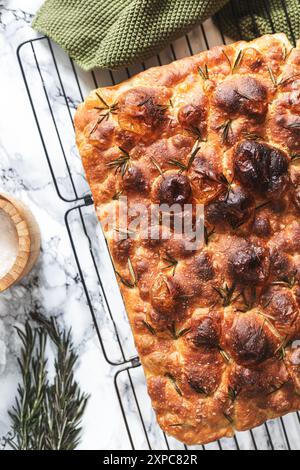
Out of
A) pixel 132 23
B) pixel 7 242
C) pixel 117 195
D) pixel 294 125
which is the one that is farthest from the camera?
pixel 7 242

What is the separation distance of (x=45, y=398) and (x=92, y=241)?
2.37ft

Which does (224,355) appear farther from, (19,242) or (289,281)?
(19,242)

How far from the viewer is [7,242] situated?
8.13 ft

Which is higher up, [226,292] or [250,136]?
[250,136]

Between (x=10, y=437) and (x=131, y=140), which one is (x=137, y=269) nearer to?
(x=131, y=140)

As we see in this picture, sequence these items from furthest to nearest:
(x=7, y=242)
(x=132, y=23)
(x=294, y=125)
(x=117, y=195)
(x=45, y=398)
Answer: (x=45, y=398)
(x=7, y=242)
(x=132, y=23)
(x=117, y=195)
(x=294, y=125)

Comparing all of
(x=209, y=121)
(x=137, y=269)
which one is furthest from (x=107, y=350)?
(x=209, y=121)

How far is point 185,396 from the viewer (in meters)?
2.10

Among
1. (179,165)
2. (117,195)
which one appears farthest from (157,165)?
(117,195)

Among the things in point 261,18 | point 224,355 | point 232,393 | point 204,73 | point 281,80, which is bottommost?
point 232,393

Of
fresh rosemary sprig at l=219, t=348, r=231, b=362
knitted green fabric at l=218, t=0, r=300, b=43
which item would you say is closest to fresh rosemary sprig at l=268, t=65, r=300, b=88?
knitted green fabric at l=218, t=0, r=300, b=43

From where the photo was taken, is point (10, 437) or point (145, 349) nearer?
point (145, 349)
